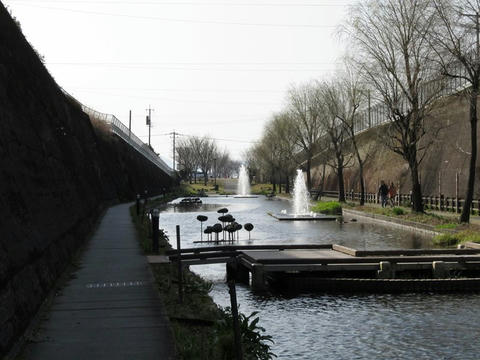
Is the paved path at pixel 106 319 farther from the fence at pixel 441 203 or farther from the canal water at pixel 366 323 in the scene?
the fence at pixel 441 203

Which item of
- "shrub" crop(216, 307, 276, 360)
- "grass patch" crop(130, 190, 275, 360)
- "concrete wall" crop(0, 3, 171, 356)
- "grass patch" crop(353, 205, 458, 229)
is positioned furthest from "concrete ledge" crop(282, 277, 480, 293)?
"grass patch" crop(353, 205, 458, 229)

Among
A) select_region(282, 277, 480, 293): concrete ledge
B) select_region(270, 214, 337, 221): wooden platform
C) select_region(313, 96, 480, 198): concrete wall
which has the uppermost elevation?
select_region(313, 96, 480, 198): concrete wall

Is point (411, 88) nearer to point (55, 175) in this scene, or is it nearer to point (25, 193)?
point (55, 175)

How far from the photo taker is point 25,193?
1116 centimetres

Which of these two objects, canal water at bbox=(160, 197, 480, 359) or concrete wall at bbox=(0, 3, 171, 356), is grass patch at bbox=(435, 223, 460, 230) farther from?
concrete wall at bbox=(0, 3, 171, 356)

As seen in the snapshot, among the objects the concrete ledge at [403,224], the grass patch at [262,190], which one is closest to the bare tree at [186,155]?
the grass patch at [262,190]

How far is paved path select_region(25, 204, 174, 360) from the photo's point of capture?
793 centimetres

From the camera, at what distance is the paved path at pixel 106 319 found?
7926 millimetres

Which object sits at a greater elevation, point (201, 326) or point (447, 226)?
point (447, 226)

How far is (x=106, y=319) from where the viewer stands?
9.66 m

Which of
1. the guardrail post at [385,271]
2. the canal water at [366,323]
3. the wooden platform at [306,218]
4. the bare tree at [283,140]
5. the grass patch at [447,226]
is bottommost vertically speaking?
the canal water at [366,323]

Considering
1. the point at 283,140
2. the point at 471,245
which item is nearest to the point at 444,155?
the point at 471,245

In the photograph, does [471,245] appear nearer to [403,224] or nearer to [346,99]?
[403,224]

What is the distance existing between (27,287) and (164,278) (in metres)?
4.86
